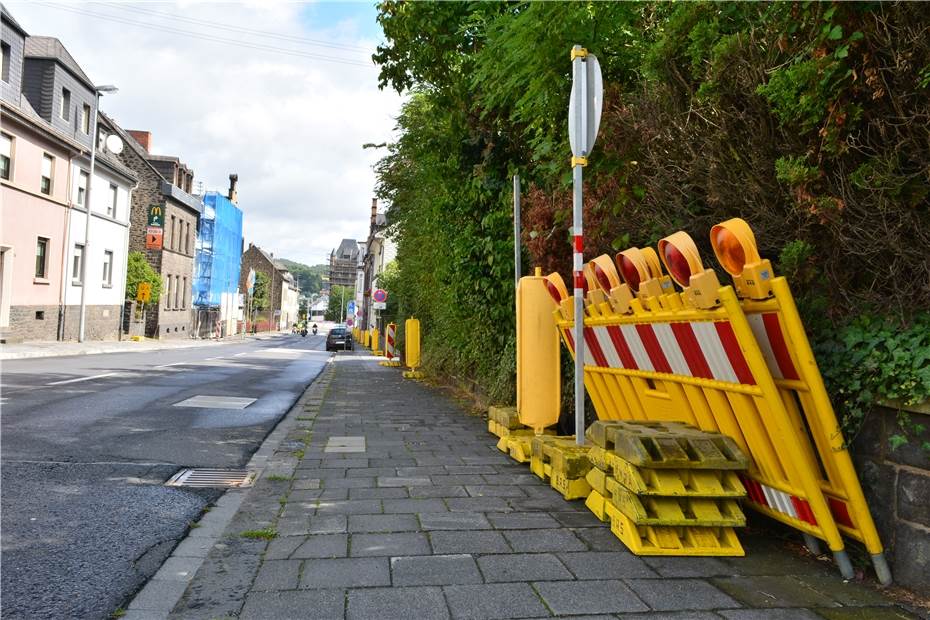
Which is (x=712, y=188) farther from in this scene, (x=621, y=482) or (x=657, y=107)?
(x=621, y=482)

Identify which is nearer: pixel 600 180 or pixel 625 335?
pixel 625 335

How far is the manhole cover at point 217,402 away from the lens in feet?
33.0

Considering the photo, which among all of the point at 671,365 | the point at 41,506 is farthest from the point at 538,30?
the point at 41,506

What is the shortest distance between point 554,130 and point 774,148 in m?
2.91

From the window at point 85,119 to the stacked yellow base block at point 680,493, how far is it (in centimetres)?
3529

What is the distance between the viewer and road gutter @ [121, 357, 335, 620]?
2865 mm

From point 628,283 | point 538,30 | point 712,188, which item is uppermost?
point 538,30

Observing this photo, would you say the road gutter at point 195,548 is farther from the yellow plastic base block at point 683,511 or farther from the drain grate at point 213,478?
the yellow plastic base block at point 683,511

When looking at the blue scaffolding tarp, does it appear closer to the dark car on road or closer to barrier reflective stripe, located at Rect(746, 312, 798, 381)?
the dark car on road

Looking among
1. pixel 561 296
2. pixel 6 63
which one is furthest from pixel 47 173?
pixel 561 296

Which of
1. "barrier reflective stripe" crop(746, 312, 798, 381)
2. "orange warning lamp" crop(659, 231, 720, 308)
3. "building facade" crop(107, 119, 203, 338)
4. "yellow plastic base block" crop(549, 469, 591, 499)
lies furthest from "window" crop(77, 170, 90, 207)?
"barrier reflective stripe" crop(746, 312, 798, 381)

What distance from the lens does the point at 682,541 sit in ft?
11.7

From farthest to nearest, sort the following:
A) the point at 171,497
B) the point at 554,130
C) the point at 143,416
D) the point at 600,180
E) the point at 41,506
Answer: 1. the point at 143,416
2. the point at 554,130
3. the point at 600,180
4. the point at 171,497
5. the point at 41,506

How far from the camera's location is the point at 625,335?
451cm
